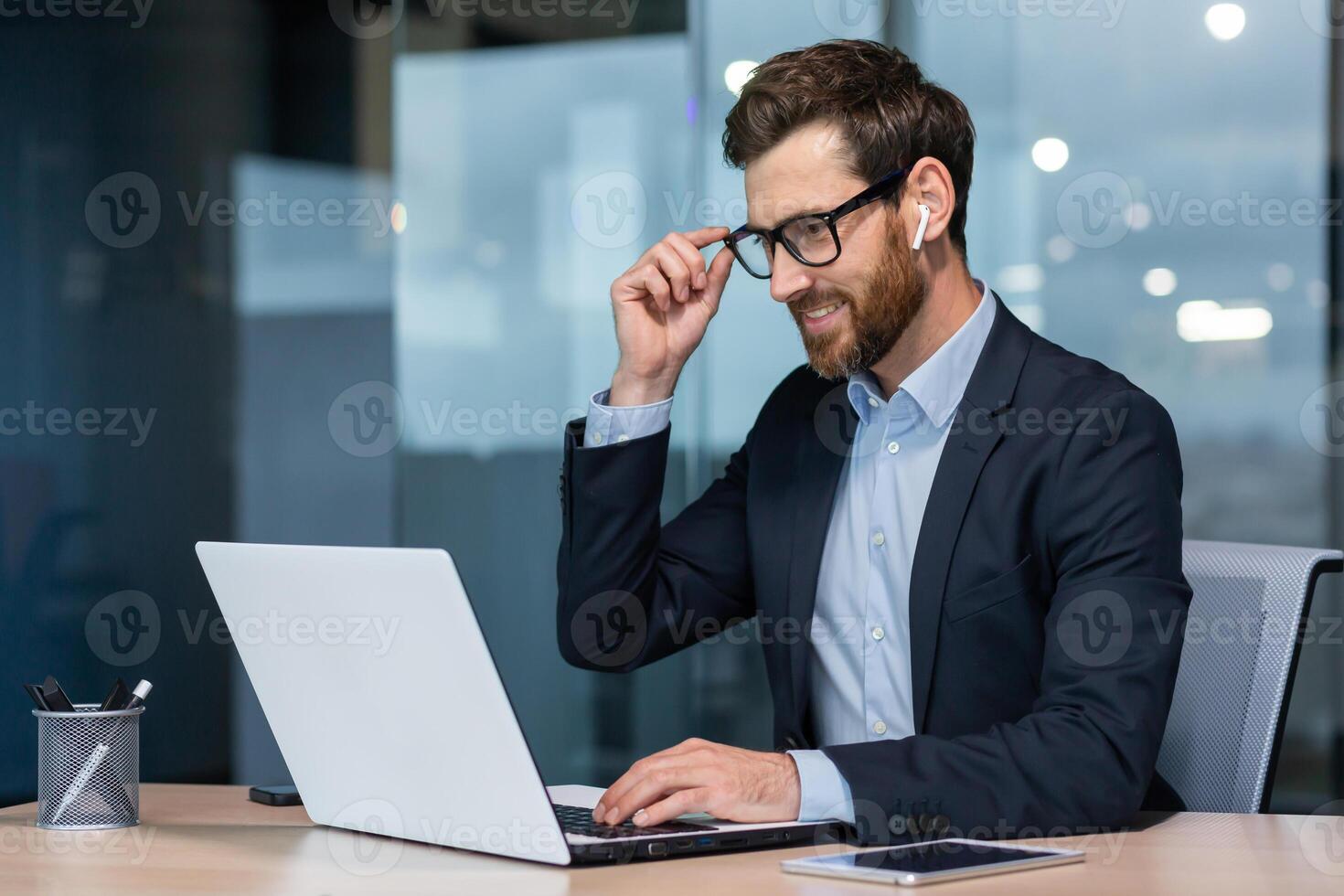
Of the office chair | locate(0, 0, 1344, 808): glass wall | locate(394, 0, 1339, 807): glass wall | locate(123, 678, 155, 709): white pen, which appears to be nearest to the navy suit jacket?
the office chair

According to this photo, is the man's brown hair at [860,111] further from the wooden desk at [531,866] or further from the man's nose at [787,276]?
the wooden desk at [531,866]

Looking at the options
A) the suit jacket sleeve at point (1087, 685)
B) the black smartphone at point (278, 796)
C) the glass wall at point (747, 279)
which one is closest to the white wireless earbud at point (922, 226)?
the suit jacket sleeve at point (1087, 685)

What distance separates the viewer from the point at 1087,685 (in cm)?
140

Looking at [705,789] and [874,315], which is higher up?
[874,315]

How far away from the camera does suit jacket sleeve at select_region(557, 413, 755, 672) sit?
1.77m

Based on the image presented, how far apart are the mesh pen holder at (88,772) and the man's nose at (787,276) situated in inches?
34.4

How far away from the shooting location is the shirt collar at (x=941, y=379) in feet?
5.82

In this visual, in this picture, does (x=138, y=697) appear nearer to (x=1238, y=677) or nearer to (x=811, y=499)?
(x=811, y=499)

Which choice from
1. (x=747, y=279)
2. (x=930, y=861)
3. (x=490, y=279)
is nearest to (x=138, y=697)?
(x=930, y=861)

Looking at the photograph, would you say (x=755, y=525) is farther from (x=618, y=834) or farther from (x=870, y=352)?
(x=618, y=834)

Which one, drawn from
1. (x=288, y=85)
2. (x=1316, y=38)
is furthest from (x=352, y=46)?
(x=1316, y=38)

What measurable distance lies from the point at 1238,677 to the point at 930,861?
0.68m

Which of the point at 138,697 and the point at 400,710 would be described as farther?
the point at 138,697

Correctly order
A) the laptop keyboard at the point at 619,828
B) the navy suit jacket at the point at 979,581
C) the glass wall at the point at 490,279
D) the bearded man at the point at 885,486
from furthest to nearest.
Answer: the glass wall at the point at 490,279 < the bearded man at the point at 885,486 < the navy suit jacket at the point at 979,581 < the laptop keyboard at the point at 619,828
